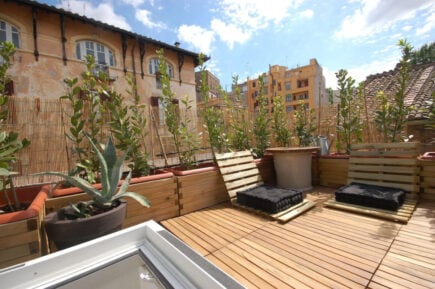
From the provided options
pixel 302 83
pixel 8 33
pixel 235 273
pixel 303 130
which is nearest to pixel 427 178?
pixel 303 130

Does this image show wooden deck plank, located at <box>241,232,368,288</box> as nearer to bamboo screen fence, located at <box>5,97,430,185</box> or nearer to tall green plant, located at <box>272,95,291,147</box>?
bamboo screen fence, located at <box>5,97,430,185</box>

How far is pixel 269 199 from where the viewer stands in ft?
7.89

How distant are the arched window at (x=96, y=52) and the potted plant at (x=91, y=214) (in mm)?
8829

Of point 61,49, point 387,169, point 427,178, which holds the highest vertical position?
point 61,49

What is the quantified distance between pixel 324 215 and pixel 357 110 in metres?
2.61

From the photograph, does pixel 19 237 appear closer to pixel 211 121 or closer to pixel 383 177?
pixel 211 121

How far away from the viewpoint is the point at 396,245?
1.64 metres

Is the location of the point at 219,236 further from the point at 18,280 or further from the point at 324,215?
the point at 18,280

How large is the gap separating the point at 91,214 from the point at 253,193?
72.3 inches

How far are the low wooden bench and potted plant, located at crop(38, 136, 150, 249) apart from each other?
2.44 meters

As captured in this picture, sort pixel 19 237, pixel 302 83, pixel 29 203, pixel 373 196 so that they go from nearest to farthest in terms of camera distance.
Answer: pixel 19 237
pixel 29 203
pixel 373 196
pixel 302 83

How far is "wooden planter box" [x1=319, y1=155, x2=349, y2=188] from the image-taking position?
323 cm

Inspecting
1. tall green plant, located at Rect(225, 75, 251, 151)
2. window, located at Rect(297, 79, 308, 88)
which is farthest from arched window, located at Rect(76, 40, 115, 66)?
window, located at Rect(297, 79, 308, 88)

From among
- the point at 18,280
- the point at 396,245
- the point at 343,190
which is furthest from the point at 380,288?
the point at 18,280
